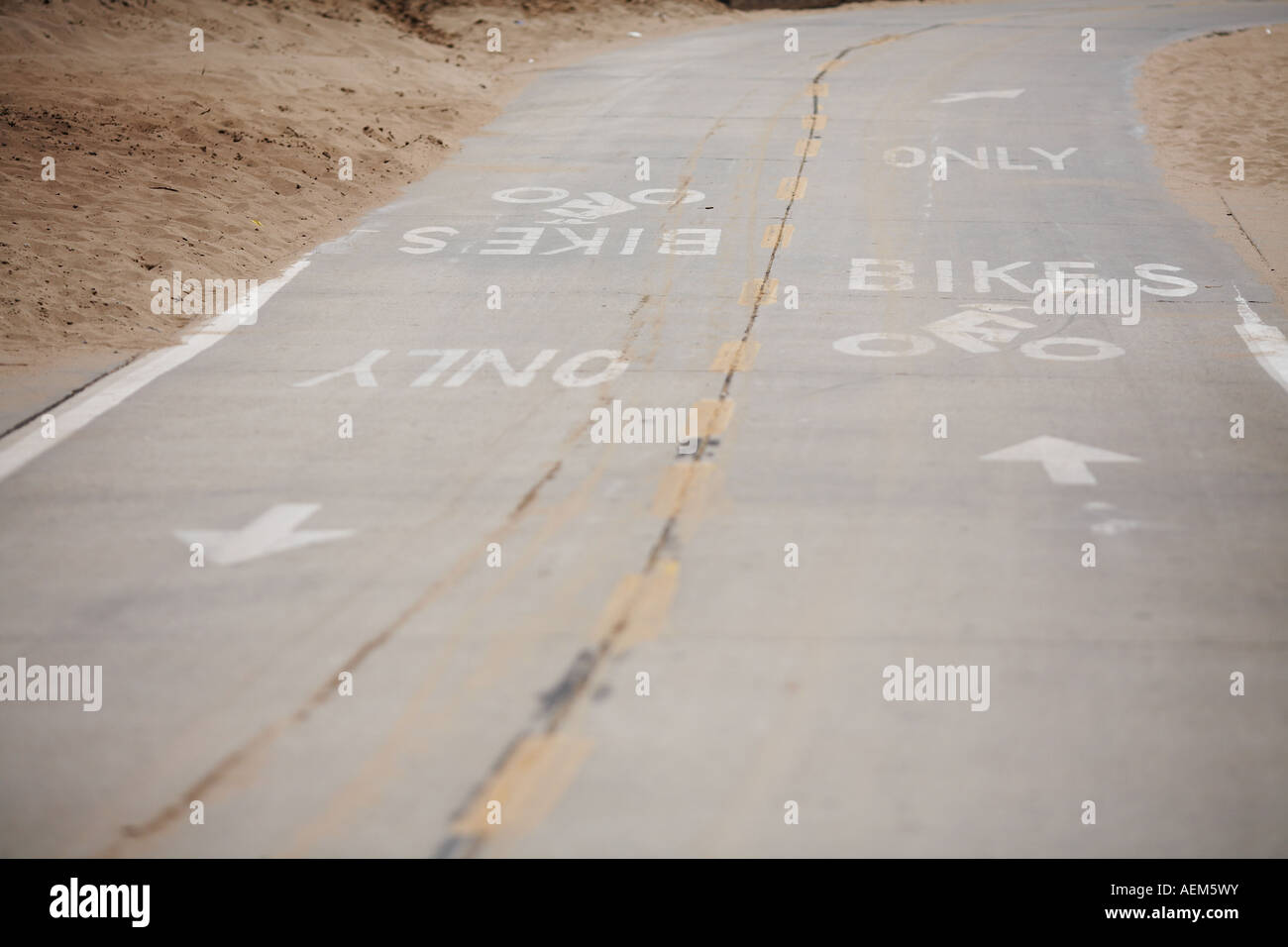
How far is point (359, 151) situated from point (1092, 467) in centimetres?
1354

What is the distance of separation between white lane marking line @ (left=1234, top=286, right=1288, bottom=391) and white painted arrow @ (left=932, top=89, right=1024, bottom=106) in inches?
449

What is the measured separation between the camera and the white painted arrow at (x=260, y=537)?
8.33 meters

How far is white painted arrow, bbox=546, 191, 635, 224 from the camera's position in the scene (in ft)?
57.7

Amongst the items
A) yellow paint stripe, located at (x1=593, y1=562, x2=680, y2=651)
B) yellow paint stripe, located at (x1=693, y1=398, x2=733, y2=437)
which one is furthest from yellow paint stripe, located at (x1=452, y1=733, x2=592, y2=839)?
yellow paint stripe, located at (x1=693, y1=398, x2=733, y2=437)

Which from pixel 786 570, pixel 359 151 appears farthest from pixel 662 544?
pixel 359 151

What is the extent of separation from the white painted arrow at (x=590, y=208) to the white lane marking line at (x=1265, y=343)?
750 centimetres

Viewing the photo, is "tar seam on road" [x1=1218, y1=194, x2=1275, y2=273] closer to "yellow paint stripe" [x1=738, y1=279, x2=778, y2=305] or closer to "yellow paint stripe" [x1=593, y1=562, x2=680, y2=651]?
"yellow paint stripe" [x1=738, y1=279, x2=778, y2=305]

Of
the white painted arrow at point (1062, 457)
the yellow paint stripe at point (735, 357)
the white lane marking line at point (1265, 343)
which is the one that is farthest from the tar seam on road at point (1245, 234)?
the white painted arrow at point (1062, 457)

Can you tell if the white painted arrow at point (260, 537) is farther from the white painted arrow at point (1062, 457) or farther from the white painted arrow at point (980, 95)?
the white painted arrow at point (980, 95)

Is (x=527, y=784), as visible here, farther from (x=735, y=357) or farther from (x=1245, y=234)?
(x=1245, y=234)

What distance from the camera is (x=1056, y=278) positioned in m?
15.0

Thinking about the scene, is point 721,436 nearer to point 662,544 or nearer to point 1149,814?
point 662,544

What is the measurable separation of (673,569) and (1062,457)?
3368mm
